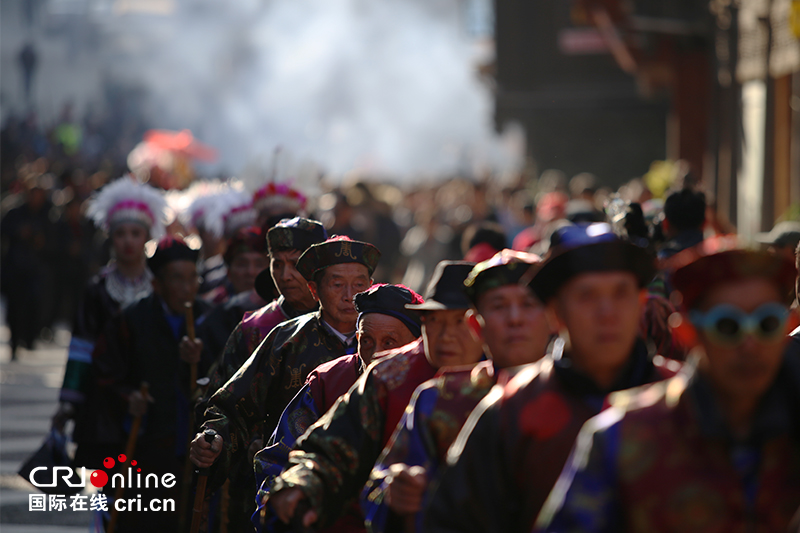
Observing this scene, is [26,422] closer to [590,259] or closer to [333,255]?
[333,255]

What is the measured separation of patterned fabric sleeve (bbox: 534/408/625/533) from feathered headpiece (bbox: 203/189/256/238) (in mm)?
5978

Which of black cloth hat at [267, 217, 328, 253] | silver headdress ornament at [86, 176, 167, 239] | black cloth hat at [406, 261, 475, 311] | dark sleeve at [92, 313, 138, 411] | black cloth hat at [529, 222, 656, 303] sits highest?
black cloth hat at [529, 222, 656, 303]

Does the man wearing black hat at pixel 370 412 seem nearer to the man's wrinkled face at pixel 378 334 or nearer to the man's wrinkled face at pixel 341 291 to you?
the man's wrinkled face at pixel 378 334

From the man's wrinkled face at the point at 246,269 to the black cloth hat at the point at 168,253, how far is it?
299mm

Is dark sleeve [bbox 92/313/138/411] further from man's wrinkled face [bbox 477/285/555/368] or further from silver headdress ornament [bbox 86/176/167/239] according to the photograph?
man's wrinkled face [bbox 477/285/555/368]

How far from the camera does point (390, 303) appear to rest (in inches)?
162

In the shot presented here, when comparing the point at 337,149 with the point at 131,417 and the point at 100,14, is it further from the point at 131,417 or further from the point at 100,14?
the point at 131,417

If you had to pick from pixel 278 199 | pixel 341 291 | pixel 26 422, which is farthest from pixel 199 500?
pixel 26 422

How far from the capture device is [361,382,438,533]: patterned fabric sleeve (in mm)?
2930

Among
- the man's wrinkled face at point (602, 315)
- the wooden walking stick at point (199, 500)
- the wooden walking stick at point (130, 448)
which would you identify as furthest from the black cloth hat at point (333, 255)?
the man's wrinkled face at point (602, 315)


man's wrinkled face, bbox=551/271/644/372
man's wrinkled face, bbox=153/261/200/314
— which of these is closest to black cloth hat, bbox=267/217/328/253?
man's wrinkled face, bbox=153/261/200/314

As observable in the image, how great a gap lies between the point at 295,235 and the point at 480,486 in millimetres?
3026

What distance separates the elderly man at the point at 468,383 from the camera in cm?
292

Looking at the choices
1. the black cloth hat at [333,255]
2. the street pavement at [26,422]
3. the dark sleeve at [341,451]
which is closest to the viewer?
the dark sleeve at [341,451]
